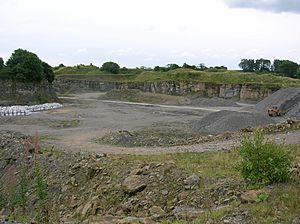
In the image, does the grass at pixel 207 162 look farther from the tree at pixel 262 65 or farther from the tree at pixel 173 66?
the tree at pixel 262 65

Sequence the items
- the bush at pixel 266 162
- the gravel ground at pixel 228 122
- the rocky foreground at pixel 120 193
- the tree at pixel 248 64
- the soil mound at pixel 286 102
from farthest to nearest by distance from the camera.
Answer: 1. the tree at pixel 248 64
2. the soil mound at pixel 286 102
3. the gravel ground at pixel 228 122
4. the bush at pixel 266 162
5. the rocky foreground at pixel 120 193

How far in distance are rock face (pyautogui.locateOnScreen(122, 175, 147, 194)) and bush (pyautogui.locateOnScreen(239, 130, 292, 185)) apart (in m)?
3.82

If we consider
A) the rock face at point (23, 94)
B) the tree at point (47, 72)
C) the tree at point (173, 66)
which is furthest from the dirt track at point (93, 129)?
the tree at point (173, 66)

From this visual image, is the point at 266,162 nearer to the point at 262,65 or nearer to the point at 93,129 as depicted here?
the point at 93,129

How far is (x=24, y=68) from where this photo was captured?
2360 inches

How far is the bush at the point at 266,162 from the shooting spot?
33.2 ft

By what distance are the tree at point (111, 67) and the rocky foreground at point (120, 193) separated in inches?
3340

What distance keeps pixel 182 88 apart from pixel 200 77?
3450 mm

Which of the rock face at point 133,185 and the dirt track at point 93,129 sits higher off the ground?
the rock face at point 133,185

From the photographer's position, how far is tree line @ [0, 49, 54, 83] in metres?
58.1

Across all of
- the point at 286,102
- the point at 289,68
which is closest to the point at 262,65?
the point at 289,68

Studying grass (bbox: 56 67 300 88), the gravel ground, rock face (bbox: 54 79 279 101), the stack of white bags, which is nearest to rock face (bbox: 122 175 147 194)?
the gravel ground

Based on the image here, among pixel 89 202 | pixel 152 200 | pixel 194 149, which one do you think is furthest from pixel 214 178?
pixel 194 149

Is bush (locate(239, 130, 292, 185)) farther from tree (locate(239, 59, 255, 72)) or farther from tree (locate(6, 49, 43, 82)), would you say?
tree (locate(239, 59, 255, 72))
